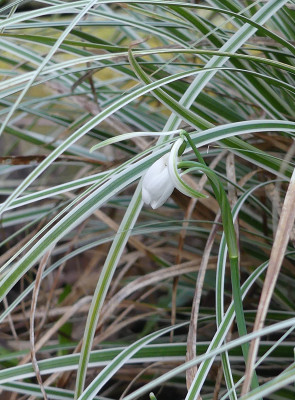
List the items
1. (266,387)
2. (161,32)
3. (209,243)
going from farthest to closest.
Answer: (161,32) → (209,243) → (266,387)

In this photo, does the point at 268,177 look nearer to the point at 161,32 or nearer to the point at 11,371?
the point at 161,32

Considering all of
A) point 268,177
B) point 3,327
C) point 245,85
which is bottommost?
point 3,327

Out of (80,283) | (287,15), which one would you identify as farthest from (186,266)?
(287,15)

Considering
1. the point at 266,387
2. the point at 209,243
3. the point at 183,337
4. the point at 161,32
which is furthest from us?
the point at 183,337

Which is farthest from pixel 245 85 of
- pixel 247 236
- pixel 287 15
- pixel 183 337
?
pixel 183 337

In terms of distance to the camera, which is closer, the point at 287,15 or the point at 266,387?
the point at 266,387

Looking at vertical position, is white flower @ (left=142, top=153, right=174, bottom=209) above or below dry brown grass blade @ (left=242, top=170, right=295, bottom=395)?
above

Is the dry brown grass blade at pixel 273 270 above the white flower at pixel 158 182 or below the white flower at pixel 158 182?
below

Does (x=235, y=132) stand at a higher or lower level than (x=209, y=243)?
higher
